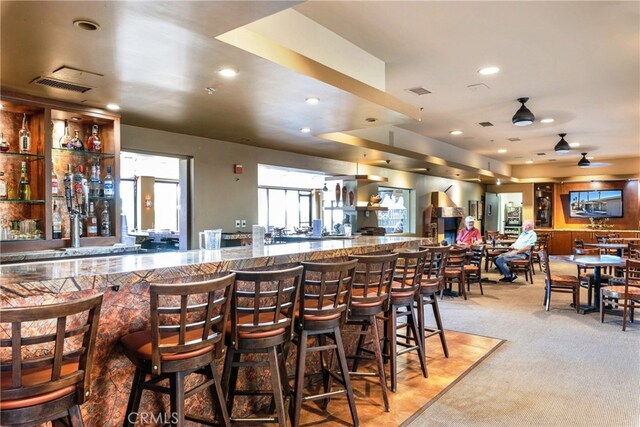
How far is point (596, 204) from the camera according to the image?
12.7 meters

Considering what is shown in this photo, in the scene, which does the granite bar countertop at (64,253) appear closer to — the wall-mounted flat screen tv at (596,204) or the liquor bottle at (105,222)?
the liquor bottle at (105,222)

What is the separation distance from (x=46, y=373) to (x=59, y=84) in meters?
A: 2.86

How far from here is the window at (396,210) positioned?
10.4 m

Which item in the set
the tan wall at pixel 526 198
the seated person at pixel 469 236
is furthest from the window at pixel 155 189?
the tan wall at pixel 526 198

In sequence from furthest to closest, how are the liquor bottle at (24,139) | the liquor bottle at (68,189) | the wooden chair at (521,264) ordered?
1. the wooden chair at (521,264)
2. the liquor bottle at (68,189)
3. the liquor bottle at (24,139)

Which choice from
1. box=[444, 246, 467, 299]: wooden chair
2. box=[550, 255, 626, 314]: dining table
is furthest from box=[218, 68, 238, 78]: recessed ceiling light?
box=[550, 255, 626, 314]: dining table

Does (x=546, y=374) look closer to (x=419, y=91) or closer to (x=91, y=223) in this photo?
(x=419, y=91)

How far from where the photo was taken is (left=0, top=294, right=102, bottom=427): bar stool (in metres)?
1.38

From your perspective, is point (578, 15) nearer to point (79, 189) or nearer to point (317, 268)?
point (317, 268)

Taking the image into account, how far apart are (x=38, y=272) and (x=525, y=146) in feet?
32.5

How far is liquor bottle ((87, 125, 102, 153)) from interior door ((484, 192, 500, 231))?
13.0m

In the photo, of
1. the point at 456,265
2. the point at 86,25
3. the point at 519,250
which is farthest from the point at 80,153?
the point at 519,250

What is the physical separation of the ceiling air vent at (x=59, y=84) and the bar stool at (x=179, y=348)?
8.17ft

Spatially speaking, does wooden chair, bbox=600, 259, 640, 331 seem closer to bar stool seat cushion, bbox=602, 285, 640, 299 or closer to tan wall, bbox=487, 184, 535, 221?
bar stool seat cushion, bbox=602, 285, 640, 299
